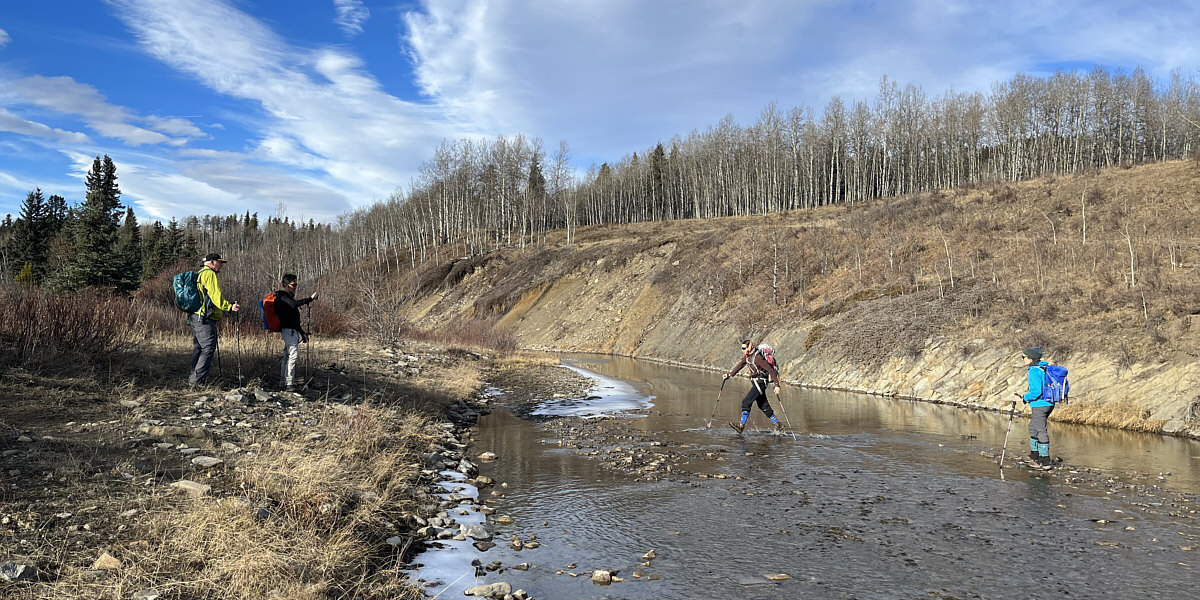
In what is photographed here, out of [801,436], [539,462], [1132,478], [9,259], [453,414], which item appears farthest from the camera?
[9,259]

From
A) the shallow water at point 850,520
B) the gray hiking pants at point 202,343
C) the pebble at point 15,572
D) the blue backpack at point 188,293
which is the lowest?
the shallow water at point 850,520

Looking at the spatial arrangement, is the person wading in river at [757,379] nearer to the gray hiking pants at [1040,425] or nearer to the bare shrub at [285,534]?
the gray hiking pants at [1040,425]

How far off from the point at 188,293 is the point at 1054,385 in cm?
1619

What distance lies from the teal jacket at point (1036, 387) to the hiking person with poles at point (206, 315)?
589 inches

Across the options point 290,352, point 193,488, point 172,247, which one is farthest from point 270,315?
point 172,247

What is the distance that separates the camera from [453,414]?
17.1 metres

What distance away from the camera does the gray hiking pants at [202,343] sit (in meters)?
11.8

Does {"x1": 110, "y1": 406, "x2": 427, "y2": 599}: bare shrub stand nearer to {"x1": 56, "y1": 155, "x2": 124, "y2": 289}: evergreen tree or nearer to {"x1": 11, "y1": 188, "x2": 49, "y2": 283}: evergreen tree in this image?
{"x1": 56, "y1": 155, "x2": 124, "y2": 289}: evergreen tree

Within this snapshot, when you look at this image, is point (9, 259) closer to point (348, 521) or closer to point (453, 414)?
point (453, 414)

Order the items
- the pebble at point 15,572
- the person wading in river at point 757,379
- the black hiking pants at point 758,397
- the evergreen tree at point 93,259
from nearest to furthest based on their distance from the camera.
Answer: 1. the pebble at point 15,572
2. the person wading in river at point 757,379
3. the black hiking pants at point 758,397
4. the evergreen tree at point 93,259

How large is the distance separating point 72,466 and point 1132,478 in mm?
15503

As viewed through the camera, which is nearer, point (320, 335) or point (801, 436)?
point (801, 436)

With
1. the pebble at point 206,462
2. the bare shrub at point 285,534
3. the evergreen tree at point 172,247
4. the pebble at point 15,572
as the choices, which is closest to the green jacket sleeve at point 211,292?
the bare shrub at point 285,534

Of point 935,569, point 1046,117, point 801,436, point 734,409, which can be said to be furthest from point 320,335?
point 1046,117
